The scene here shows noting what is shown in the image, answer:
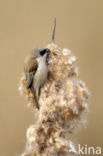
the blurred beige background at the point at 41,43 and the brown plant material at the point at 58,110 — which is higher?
the blurred beige background at the point at 41,43

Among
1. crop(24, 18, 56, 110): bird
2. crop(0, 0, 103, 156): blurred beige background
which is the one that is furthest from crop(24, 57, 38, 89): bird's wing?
crop(0, 0, 103, 156): blurred beige background

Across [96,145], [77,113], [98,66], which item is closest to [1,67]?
[98,66]

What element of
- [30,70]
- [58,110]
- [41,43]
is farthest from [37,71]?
[41,43]

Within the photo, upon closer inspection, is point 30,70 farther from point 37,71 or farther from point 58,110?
point 58,110

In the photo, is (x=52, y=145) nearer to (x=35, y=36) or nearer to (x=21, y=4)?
(x=35, y=36)

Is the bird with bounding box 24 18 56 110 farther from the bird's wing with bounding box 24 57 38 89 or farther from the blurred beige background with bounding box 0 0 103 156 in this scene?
the blurred beige background with bounding box 0 0 103 156

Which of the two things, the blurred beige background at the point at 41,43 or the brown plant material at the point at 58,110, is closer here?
the brown plant material at the point at 58,110

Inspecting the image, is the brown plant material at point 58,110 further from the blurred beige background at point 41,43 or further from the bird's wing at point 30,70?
the blurred beige background at point 41,43

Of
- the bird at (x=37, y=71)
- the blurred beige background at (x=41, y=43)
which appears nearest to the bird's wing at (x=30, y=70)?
the bird at (x=37, y=71)
